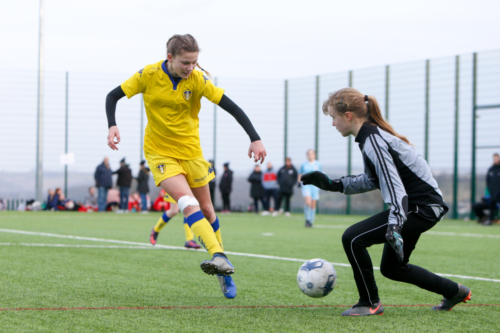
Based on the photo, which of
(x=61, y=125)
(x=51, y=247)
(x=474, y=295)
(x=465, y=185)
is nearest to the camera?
(x=474, y=295)

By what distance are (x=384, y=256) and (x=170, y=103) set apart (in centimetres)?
202

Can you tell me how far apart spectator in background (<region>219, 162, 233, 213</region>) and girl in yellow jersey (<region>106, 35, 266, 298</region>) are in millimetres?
17519

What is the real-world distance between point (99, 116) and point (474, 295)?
2029cm

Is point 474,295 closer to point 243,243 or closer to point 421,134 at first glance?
point 243,243

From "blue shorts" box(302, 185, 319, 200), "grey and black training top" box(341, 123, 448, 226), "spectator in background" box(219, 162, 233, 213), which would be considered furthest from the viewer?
"spectator in background" box(219, 162, 233, 213)

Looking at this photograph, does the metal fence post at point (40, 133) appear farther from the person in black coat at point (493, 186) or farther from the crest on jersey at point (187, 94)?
the crest on jersey at point (187, 94)

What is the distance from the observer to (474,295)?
471 centimetres

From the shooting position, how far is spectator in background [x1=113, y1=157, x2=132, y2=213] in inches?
805

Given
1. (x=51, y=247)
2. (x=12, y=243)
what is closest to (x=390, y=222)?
(x=51, y=247)

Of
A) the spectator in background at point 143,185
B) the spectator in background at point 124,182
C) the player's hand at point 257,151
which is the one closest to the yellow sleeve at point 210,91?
the player's hand at point 257,151

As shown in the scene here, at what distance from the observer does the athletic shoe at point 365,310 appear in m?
3.88

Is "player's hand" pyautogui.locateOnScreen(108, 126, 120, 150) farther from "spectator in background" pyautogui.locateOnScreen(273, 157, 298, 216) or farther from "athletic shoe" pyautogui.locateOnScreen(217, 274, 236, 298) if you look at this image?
"spectator in background" pyautogui.locateOnScreen(273, 157, 298, 216)

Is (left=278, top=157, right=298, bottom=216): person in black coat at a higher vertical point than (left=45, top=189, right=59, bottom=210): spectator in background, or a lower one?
higher

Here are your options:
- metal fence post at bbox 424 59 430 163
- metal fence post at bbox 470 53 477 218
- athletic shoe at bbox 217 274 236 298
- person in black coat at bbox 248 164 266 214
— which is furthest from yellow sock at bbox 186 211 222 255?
person in black coat at bbox 248 164 266 214
